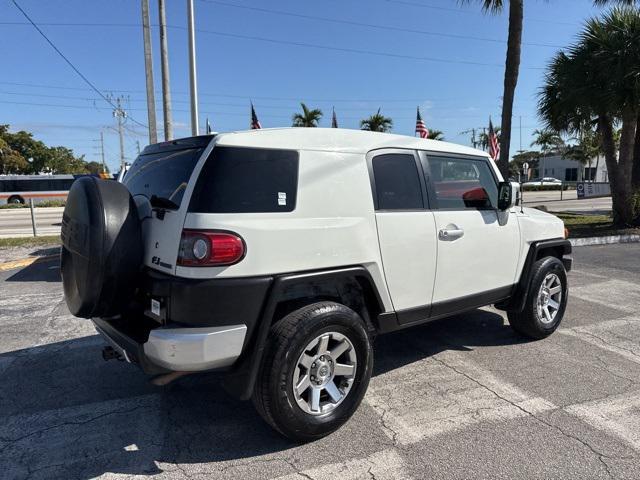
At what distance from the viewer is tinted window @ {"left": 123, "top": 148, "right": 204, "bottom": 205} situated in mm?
2838

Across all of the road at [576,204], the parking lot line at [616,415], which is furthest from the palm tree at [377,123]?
the parking lot line at [616,415]

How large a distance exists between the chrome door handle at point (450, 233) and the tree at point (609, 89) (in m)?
11.2

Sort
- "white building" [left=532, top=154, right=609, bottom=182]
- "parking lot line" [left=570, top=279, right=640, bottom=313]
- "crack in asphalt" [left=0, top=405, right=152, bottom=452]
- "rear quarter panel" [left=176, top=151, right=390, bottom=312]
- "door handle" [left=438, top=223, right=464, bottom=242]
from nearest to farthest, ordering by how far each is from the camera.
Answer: "rear quarter panel" [left=176, top=151, right=390, bottom=312] → "crack in asphalt" [left=0, top=405, right=152, bottom=452] → "door handle" [left=438, top=223, right=464, bottom=242] → "parking lot line" [left=570, top=279, right=640, bottom=313] → "white building" [left=532, top=154, right=609, bottom=182]

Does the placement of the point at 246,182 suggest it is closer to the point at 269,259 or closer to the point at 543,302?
the point at 269,259

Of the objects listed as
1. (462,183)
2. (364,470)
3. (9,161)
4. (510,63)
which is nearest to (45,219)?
(510,63)

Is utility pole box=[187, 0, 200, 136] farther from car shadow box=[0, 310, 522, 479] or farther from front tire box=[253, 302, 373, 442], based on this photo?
front tire box=[253, 302, 373, 442]

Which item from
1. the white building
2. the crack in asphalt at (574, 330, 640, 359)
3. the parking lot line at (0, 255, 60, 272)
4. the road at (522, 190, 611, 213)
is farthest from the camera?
the white building

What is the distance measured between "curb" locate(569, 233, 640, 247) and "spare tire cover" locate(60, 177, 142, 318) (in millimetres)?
10747

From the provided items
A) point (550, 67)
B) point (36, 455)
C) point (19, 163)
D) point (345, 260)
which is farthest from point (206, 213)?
point (19, 163)

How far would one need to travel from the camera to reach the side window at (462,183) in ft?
12.4

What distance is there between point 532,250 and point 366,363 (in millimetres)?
2321

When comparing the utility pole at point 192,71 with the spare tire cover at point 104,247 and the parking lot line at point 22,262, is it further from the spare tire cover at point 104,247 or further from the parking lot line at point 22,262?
the spare tire cover at point 104,247

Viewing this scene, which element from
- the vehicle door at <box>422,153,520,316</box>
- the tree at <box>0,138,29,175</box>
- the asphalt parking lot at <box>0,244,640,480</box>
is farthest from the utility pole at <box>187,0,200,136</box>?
the tree at <box>0,138,29,175</box>

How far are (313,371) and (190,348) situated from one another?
82cm
